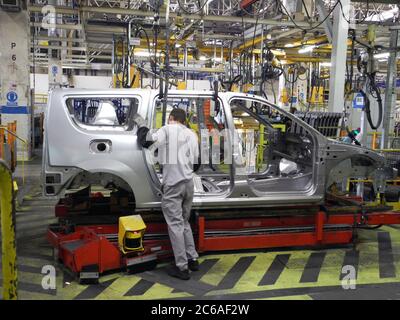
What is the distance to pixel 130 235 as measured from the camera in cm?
462

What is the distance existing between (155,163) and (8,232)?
2.83 m

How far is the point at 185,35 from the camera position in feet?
45.7

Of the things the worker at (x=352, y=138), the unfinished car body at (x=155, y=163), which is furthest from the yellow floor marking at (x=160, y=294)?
the worker at (x=352, y=138)

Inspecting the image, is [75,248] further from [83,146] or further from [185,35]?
[185,35]

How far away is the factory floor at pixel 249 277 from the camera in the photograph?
4262 mm

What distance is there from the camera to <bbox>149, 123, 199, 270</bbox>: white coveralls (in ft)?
15.2

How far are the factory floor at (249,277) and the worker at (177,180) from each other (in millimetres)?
229

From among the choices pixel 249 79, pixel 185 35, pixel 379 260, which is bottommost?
pixel 379 260

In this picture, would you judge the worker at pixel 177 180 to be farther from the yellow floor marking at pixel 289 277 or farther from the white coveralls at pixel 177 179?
the yellow floor marking at pixel 289 277

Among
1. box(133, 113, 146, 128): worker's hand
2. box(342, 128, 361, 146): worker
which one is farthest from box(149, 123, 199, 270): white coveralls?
box(342, 128, 361, 146): worker

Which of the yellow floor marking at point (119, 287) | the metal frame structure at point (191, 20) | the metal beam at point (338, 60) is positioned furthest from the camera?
the metal frame structure at point (191, 20)

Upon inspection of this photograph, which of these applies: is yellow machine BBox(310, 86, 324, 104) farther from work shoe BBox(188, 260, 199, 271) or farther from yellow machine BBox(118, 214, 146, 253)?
yellow machine BBox(118, 214, 146, 253)
